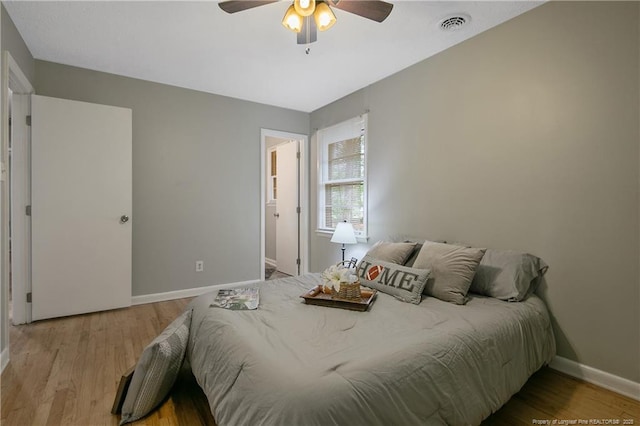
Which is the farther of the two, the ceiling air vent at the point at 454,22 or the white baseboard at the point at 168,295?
the white baseboard at the point at 168,295

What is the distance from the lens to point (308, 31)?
2.06 meters

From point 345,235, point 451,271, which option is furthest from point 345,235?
point 451,271

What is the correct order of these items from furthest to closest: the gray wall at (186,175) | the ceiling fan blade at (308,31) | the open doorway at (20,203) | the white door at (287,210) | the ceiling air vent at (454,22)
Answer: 1. the white door at (287,210)
2. the gray wall at (186,175)
3. the open doorway at (20,203)
4. the ceiling air vent at (454,22)
5. the ceiling fan blade at (308,31)

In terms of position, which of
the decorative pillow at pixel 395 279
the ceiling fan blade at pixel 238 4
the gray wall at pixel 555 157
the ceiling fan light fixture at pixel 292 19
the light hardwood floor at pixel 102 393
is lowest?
the light hardwood floor at pixel 102 393

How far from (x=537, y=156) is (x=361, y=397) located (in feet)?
6.85

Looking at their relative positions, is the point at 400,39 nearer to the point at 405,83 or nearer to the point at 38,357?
the point at 405,83

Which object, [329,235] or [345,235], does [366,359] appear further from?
[329,235]

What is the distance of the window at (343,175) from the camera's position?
12.2 ft

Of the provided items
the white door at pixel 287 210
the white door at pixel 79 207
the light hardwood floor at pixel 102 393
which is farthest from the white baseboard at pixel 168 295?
the white door at pixel 287 210

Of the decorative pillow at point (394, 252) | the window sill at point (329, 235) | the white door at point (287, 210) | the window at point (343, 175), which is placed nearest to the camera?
the decorative pillow at point (394, 252)

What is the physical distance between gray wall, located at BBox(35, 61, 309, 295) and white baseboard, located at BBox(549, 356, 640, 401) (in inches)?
131

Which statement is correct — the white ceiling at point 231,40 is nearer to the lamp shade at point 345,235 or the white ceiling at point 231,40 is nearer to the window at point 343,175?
the window at point 343,175

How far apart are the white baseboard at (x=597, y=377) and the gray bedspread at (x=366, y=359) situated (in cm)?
20

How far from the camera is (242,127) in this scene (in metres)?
4.08
